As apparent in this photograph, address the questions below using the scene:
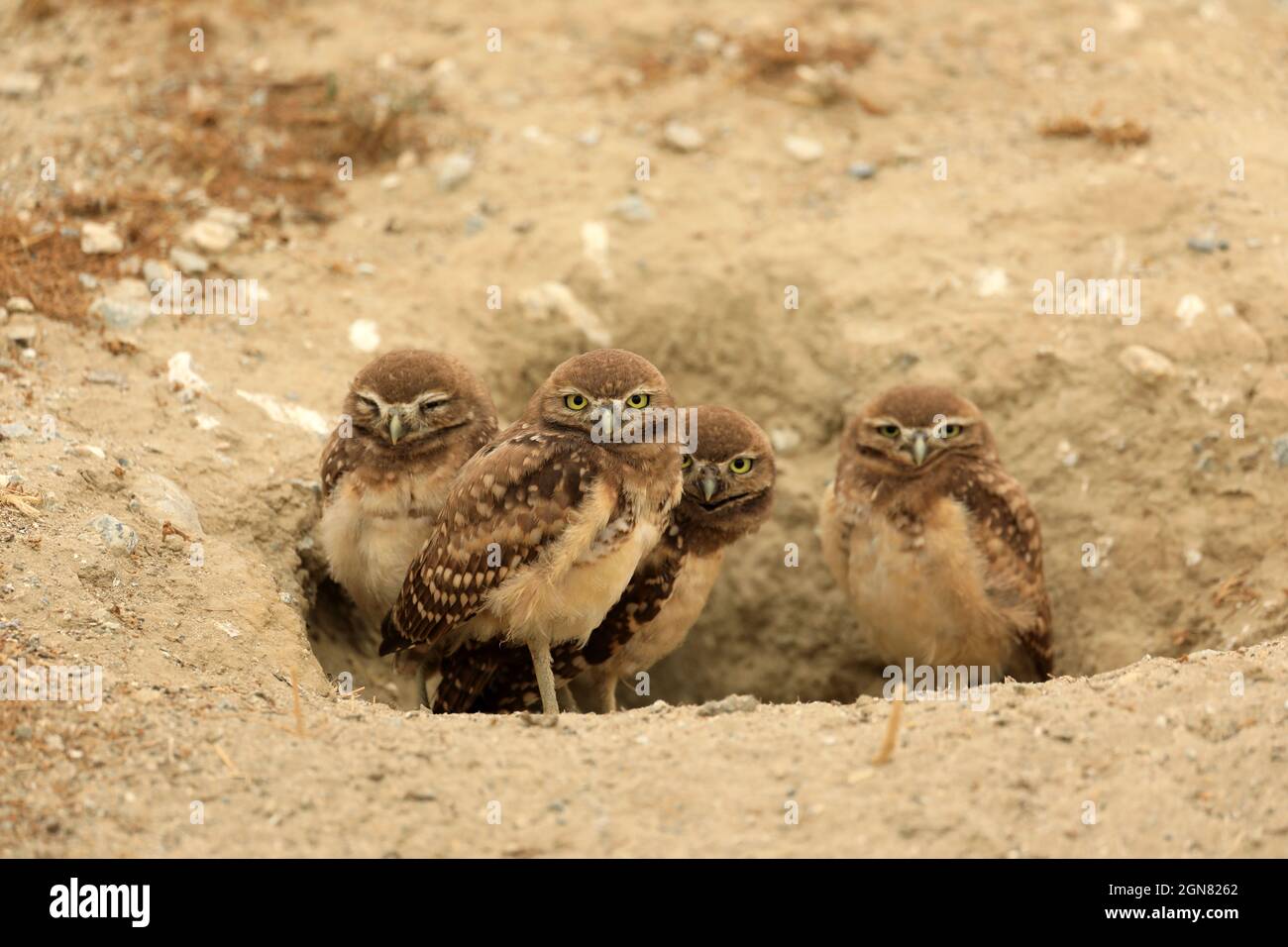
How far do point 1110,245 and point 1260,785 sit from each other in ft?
13.4

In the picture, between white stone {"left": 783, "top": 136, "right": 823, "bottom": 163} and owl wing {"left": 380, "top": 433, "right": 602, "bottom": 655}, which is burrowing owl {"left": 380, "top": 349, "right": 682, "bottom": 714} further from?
white stone {"left": 783, "top": 136, "right": 823, "bottom": 163}

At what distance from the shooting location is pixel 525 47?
908cm

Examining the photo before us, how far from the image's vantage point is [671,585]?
20.9 ft

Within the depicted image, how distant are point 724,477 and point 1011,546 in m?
1.35

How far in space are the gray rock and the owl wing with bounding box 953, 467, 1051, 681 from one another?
3555 millimetres

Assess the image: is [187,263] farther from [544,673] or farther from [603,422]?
[544,673]

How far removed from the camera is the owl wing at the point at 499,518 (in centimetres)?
553

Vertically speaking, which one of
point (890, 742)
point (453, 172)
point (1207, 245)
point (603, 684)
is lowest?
point (890, 742)

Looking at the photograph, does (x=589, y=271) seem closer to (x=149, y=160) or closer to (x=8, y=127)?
(x=149, y=160)

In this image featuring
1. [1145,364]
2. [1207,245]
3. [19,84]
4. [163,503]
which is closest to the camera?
[163,503]

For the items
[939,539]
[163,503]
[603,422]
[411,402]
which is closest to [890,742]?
[603,422]

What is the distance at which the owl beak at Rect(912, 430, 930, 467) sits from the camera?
6613 mm

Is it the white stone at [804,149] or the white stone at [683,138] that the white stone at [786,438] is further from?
the white stone at [683,138]

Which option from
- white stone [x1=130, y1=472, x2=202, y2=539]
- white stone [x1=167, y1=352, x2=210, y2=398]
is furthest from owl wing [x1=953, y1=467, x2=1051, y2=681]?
white stone [x1=167, y1=352, x2=210, y2=398]
